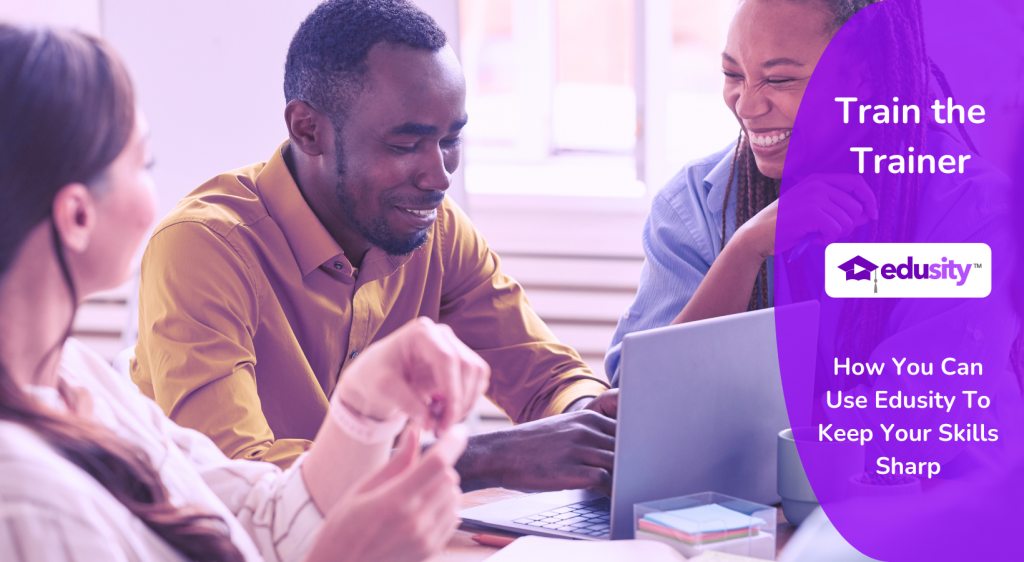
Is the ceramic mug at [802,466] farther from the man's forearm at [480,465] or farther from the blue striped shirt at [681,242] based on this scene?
the blue striped shirt at [681,242]

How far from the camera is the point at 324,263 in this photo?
1.44 m

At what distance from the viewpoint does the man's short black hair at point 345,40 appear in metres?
1.40

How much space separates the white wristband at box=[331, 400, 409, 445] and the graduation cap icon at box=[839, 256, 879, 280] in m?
0.82

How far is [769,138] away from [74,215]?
114 cm

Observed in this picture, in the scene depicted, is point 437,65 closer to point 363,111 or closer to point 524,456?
point 363,111

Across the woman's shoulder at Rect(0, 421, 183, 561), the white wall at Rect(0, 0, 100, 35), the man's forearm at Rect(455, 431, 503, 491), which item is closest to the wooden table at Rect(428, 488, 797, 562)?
the man's forearm at Rect(455, 431, 503, 491)

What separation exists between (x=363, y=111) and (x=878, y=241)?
2.77ft

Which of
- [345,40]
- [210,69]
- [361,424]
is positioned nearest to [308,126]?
[345,40]

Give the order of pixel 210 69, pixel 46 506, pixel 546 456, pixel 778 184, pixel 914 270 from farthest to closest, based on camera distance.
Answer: pixel 210 69
pixel 778 184
pixel 914 270
pixel 546 456
pixel 46 506

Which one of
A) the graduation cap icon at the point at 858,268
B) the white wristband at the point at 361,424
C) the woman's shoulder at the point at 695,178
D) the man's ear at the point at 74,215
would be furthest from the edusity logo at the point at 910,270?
the man's ear at the point at 74,215

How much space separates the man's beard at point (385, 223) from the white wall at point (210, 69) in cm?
112

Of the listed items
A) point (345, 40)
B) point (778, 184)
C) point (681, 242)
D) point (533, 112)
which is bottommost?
point (681, 242)

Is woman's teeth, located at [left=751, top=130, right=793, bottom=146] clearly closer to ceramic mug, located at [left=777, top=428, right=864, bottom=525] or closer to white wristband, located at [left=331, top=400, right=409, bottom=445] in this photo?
ceramic mug, located at [left=777, top=428, right=864, bottom=525]
